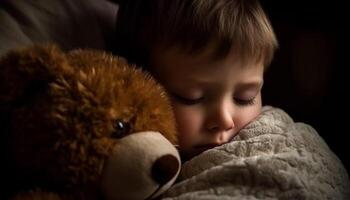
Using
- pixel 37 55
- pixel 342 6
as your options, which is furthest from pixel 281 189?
pixel 342 6

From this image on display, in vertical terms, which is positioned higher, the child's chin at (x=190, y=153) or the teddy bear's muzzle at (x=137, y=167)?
the teddy bear's muzzle at (x=137, y=167)

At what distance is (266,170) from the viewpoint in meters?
0.75

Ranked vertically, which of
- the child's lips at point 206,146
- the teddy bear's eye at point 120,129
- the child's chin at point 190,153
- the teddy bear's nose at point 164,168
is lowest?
the child's chin at point 190,153

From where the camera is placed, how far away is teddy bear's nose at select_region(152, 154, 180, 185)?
65 cm

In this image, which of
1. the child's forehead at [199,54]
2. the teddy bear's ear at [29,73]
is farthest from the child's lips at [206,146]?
the teddy bear's ear at [29,73]

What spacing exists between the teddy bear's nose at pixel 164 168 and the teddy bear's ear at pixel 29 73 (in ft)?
0.56

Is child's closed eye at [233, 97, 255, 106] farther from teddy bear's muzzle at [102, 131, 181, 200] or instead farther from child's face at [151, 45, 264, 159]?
teddy bear's muzzle at [102, 131, 181, 200]

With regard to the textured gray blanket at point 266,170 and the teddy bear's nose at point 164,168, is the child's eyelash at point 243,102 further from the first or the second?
the teddy bear's nose at point 164,168

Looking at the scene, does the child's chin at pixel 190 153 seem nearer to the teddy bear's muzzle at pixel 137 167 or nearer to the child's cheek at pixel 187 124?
the child's cheek at pixel 187 124

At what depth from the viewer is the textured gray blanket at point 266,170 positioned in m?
0.74

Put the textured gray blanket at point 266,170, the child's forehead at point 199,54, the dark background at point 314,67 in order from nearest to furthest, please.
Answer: the textured gray blanket at point 266,170
the child's forehead at point 199,54
the dark background at point 314,67

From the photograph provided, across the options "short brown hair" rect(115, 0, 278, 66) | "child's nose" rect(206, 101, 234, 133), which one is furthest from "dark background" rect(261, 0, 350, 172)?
"child's nose" rect(206, 101, 234, 133)

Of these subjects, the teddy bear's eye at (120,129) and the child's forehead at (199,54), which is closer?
the teddy bear's eye at (120,129)

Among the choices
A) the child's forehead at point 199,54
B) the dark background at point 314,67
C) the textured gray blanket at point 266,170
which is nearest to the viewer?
the textured gray blanket at point 266,170
